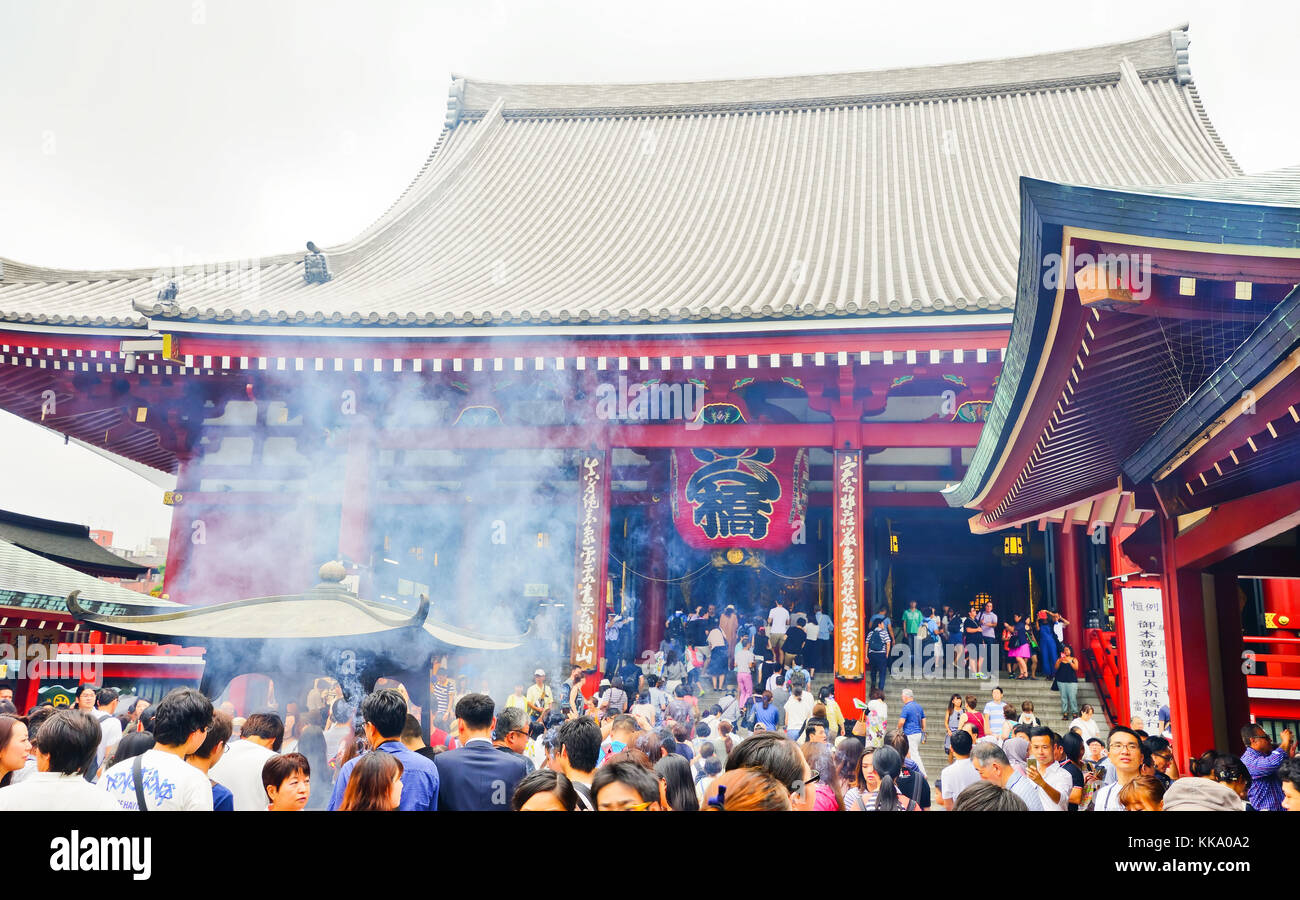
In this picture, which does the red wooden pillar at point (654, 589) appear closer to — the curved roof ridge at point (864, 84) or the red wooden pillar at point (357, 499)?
the red wooden pillar at point (357, 499)

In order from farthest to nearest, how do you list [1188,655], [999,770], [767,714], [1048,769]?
1. [767,714]
2. [1188,655]
3. [1048,769]
4. [999,770]

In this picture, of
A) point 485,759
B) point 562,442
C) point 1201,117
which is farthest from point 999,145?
point 485,759

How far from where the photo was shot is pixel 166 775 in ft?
9.64

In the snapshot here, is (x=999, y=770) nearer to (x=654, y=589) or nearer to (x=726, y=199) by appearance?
(x=654, y=589)

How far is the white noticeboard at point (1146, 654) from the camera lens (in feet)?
23.8

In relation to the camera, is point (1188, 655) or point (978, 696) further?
point (978, 696)

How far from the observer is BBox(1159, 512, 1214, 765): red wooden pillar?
5.33m

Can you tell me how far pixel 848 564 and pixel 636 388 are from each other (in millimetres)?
2807

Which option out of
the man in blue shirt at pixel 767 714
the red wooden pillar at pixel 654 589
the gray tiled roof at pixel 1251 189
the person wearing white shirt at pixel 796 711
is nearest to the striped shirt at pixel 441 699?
the man in blue shirt at pixel 767 714

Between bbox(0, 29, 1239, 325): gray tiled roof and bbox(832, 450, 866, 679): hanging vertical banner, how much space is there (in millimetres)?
1653

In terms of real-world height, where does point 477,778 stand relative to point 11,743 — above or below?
below

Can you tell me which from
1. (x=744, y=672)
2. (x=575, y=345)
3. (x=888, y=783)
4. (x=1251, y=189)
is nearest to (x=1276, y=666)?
(x=744, y=672)

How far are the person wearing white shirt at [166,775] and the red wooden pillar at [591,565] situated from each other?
6.12 m

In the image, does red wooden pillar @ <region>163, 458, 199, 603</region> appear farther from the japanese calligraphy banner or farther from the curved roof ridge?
the curved roof ridge
